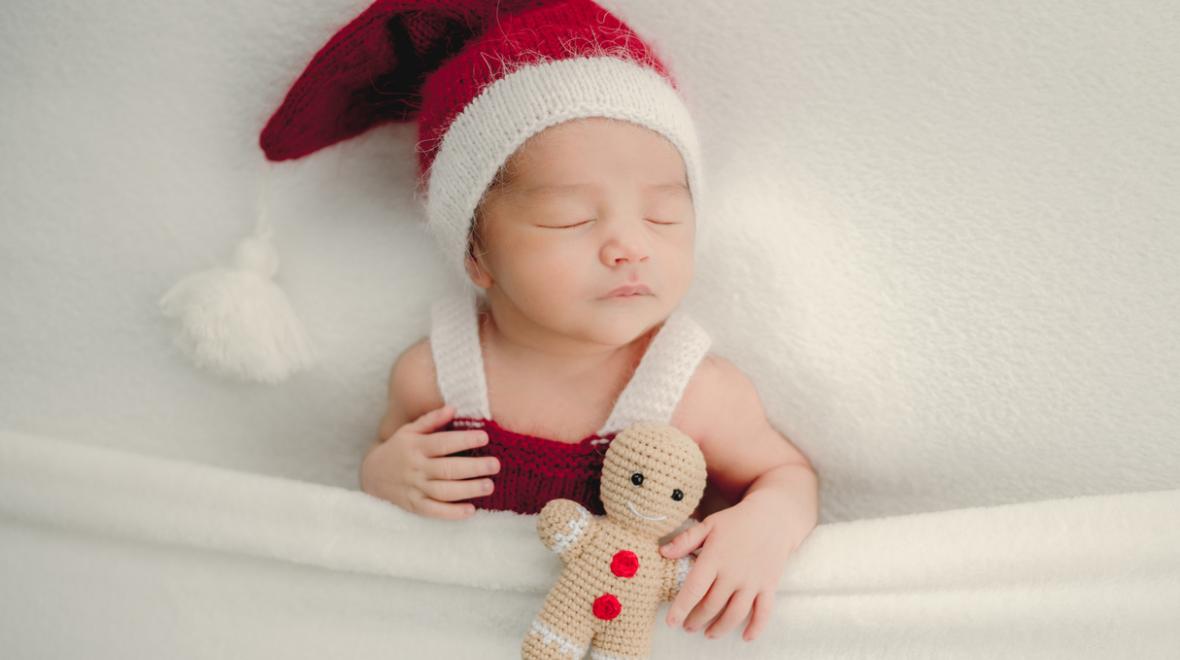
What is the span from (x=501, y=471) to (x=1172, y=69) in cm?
87

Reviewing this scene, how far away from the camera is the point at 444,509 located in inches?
39.3

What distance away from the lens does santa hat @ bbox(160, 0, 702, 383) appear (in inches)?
37.8

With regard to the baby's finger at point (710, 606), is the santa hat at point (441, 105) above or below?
above

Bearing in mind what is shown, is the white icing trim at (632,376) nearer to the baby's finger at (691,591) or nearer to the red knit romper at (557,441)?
the red knit romper at (557,441)

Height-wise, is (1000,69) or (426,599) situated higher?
(1000,69)

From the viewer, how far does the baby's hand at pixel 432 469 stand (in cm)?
99

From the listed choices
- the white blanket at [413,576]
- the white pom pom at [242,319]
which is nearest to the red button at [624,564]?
the white blanket at [413,576]

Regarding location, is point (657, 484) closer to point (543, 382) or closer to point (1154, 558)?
point (543, 382)

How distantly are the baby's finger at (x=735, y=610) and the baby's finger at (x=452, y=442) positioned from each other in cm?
30

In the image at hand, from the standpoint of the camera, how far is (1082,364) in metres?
1.09

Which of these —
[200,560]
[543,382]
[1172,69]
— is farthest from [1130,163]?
[200,560]

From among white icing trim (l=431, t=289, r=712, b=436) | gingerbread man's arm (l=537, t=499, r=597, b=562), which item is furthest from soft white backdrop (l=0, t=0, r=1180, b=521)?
gingerbread man's arm (l=537, t=499, r=597, b=562)

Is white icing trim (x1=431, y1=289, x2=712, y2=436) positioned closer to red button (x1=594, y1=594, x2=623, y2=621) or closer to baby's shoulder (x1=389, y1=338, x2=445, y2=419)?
baby's shoulder (x1=389, y1=338, x2=445, y2=419)

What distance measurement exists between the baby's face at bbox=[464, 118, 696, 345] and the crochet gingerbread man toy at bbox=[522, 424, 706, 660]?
0.13 meters
